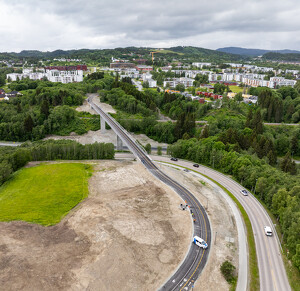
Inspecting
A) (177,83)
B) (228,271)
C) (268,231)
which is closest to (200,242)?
(228,271)

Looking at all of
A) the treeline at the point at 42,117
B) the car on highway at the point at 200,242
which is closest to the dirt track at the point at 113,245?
the car on highway at the point at 200,242

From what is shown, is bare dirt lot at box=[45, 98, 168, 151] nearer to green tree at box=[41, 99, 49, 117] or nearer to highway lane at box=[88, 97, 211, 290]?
green tree at box=[41, 99, 49, 117]

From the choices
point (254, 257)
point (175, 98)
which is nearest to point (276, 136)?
point (175, 98)

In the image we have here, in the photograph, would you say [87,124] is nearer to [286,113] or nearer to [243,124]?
[243,124]

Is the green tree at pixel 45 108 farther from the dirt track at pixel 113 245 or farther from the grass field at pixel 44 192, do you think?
the dirt track at pixel 113 245

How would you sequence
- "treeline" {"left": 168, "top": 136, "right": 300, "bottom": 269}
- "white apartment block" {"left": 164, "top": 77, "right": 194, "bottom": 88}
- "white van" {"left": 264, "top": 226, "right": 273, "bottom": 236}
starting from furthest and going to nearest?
"white apartment block" {"left": 164, "top": 77, "right": 194, "bottom": 88} < "white van" {"left": 264, "top": 226, "right": 273, "bottom": 236} < "treeline" {"left": 168, "top": 136, "right": 300, "bottom": 269}

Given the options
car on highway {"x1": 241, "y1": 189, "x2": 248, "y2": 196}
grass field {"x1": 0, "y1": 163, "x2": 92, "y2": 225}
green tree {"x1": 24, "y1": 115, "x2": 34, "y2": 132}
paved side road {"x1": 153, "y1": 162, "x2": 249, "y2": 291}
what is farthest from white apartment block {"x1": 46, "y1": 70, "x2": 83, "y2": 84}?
car on highway {"x1": 241, "y1": 189, "x2": 248, "y2": 196}
